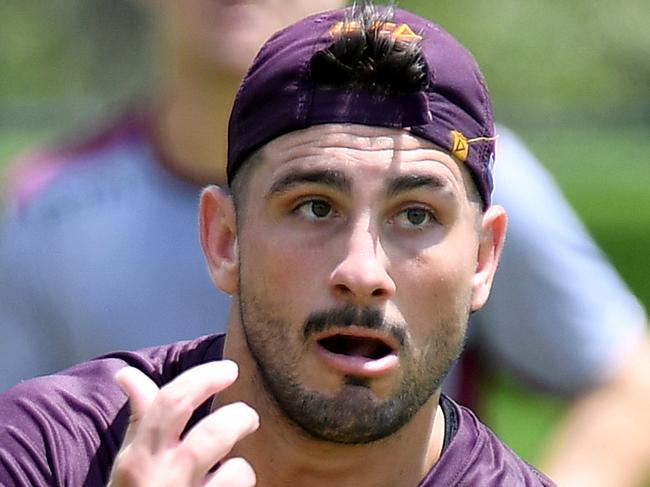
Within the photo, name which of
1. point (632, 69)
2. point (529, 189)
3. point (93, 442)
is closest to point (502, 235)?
point (93, 442)

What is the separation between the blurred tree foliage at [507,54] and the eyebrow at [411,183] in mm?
23376

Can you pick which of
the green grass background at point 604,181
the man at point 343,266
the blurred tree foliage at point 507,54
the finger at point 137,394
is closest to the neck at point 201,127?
the man at point 343,266

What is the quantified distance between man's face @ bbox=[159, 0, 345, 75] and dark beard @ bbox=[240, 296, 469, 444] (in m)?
1.54

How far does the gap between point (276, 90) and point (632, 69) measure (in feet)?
94.2

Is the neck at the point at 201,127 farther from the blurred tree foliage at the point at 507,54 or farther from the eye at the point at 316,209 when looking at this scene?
the blurred tree foliage at the point at 507,54

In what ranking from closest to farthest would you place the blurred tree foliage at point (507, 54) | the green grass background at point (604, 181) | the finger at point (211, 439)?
the finger at point (211, 439), the green grass background at point (604, 181), the blurred tree foliage at point (507, 54)

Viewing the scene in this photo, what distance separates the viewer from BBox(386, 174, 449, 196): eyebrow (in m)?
3.12

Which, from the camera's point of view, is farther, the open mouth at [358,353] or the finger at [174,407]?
the open mouth at [358,353]

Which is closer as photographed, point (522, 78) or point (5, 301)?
point (5, 301)

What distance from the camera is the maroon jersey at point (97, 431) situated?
10.5 ft

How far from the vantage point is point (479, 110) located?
3.28m

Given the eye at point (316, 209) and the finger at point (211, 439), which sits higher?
the eye at point (316, 209)

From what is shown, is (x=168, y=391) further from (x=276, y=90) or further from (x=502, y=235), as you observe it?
(x=502, y=235)

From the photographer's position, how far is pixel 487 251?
3396 mm
